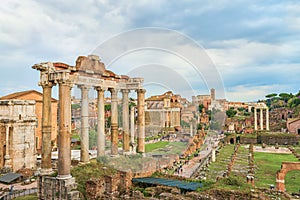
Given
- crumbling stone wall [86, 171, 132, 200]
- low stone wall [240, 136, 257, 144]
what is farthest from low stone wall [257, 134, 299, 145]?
crumbling stone wall [86, 171, 132, 200]

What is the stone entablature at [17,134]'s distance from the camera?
27.7 metres

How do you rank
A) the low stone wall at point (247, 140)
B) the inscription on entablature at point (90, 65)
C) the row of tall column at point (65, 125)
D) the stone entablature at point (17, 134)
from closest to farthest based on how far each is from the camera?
the row of tall column at point (65, 125), the inscription on entablature at point (90, 65), the stone entablature at point (17, 134), the low stone wall at point (247, 140)

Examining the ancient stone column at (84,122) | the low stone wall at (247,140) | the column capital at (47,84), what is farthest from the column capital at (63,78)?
the low stone wall at (247,140)

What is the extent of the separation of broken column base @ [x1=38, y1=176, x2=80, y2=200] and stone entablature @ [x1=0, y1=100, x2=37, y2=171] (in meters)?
16.4

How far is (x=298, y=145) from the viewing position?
53.5 metres

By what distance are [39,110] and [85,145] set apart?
1047 inches

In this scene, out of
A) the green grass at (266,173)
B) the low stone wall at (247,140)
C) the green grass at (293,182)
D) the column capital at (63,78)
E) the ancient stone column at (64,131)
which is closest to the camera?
the ancient stone column at (64,131)

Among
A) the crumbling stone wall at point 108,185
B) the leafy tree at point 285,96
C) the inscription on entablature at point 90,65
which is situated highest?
the leafy tree at point 285,96

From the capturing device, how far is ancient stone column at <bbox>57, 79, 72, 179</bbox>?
1348 centimetres

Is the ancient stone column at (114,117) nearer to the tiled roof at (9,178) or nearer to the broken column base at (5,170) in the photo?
the tiled roof at (9,178)

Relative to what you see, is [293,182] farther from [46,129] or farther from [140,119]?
[46,129]

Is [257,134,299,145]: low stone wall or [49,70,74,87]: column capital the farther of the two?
[257,134,299,145]: low stone wall

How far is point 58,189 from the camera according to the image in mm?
13219

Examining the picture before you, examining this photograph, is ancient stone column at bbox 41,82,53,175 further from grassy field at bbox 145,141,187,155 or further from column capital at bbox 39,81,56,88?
grassy field at bbox 145,141,187,155
